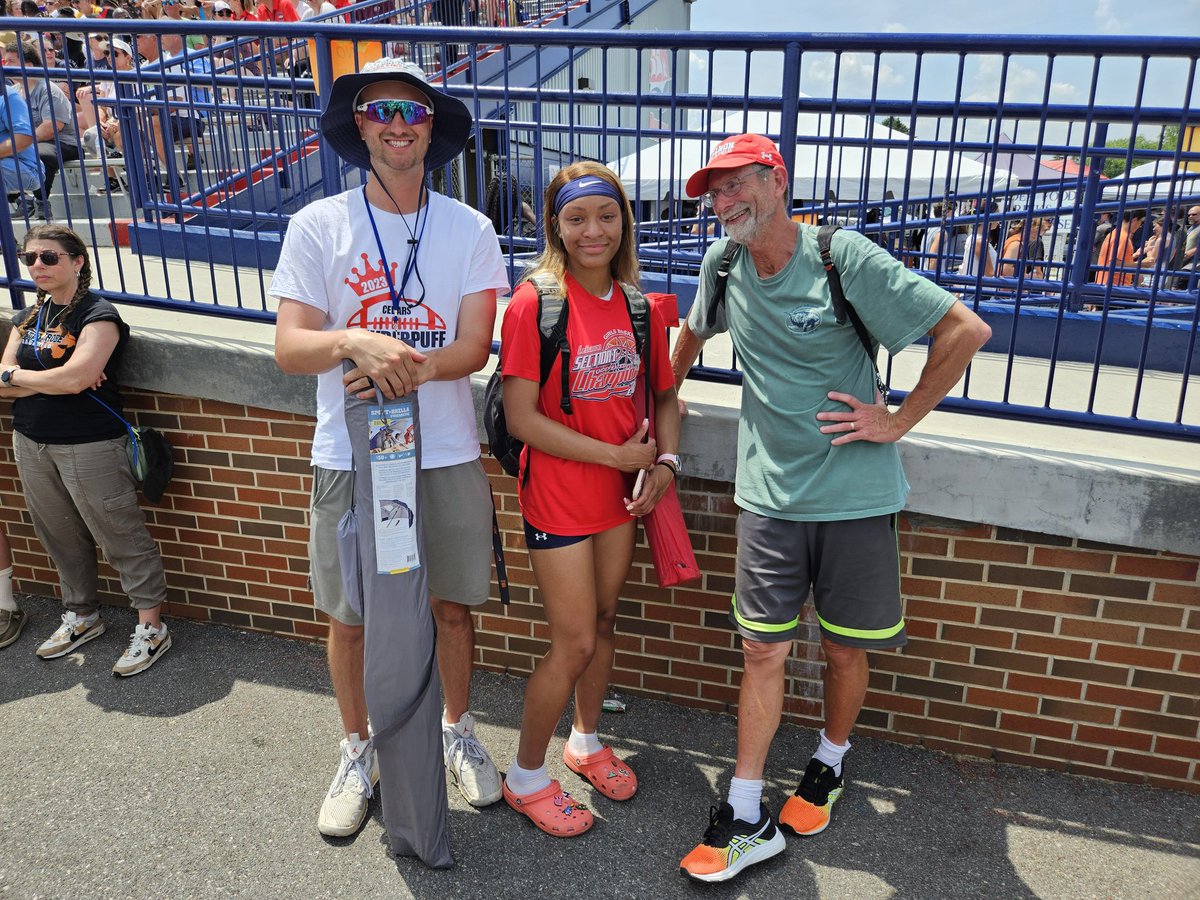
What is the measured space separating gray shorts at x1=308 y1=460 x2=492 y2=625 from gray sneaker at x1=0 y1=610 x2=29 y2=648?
6.89 feet

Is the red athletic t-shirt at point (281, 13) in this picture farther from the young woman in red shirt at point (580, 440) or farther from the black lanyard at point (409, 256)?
the young woman in red shirt at point (580, 440)

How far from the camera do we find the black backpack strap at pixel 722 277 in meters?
2.71

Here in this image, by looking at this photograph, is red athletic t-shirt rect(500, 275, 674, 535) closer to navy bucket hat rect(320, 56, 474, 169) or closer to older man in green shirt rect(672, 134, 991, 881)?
older man in green shirt rect(672, 134, 991, 881)

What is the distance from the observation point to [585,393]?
8.63 feet

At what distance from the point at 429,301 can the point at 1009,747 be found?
2.53 meters

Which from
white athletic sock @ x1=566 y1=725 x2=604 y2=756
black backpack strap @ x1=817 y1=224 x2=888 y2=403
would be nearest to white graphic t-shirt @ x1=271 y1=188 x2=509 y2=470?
black backpack strap @ x1=817 y1=224 x2=888 y2=403

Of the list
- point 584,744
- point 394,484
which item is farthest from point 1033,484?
point 394,484

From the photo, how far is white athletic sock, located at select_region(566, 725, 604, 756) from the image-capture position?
3125 millimetres

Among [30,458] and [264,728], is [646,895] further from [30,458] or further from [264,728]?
[30,458]

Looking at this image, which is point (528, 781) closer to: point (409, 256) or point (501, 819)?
point (501, 819)

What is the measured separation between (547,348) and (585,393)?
0.59 feet

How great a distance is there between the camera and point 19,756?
3.25m

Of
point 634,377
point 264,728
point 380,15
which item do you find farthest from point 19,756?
point 380,15

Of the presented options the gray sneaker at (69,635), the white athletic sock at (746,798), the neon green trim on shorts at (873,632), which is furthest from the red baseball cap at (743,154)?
the gray sneaker at (69,635)
